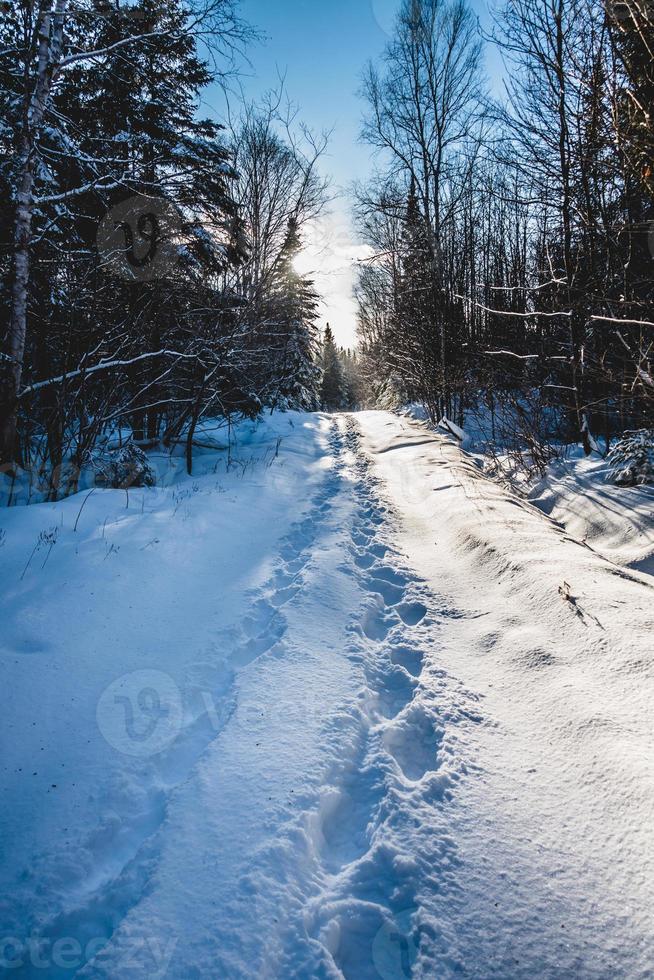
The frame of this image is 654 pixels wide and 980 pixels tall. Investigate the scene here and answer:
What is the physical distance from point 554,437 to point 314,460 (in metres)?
5.49

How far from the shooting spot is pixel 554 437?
30.8 ft

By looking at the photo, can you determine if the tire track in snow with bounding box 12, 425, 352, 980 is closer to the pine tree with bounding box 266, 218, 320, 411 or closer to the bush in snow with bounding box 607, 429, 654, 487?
the bush in snow with bounding box 607, 429, 654, 487

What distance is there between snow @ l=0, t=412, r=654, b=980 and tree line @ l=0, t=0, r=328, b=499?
101 inches

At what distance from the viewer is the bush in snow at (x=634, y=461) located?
479 cm

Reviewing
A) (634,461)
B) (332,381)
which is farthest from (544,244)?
(332,381)

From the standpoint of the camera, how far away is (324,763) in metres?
1.82

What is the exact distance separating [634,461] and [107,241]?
8929mm

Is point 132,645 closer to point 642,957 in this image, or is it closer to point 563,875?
point 563,875

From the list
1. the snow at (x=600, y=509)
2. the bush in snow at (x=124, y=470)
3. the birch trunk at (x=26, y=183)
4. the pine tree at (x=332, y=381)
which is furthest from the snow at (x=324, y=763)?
the pine tree at (x=332, y=381)

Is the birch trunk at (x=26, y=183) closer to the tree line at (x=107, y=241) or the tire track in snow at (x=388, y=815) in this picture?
the tree line at (x=107, y=241)

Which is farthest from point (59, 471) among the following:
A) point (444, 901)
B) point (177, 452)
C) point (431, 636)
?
point (444, 901)

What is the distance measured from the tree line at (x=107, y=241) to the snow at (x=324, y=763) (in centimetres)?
258

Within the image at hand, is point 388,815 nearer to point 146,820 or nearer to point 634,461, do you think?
point 146,820

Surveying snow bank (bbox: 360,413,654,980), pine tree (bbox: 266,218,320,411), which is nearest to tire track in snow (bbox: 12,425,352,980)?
snow bank (bbox: 360,413,654,980)
